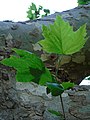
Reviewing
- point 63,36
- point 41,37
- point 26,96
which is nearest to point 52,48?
point 63,36

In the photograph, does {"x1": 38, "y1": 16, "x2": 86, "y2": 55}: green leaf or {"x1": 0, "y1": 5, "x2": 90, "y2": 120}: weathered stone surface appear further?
{"x1": 0, "y1": 5, "x2": 90, "y2": 120}: weathered stone surface

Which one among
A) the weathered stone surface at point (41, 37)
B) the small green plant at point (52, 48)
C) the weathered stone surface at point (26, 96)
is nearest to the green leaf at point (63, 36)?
the small green plant at point (52, 48)

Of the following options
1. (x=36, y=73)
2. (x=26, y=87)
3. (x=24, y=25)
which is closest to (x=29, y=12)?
(x=24, y=25)

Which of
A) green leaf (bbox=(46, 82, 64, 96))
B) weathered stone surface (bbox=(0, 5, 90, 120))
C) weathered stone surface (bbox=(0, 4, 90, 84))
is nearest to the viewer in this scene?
green leaf (bbox=(46, 82, 64, 96))

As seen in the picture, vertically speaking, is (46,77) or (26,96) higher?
(46,77)

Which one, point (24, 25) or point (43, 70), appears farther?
point (24, 25)

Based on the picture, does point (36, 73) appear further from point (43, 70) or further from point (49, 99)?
point (49, 99)

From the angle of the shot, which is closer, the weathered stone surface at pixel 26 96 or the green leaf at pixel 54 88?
the green leaf at pixel 54 88

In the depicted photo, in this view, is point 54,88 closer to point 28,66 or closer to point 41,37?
point 28,66

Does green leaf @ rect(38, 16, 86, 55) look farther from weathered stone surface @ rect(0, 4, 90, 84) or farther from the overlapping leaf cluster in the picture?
weathered stone surface @ rect(0, 4, 90, 84)

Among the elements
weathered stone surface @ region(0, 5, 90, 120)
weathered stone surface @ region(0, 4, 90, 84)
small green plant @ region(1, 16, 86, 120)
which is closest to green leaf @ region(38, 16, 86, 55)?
small green plant @ region(1, 16, 86, 120)

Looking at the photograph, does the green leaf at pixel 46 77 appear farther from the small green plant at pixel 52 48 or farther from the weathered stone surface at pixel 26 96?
the weathered stone surface at pixel 26 96
